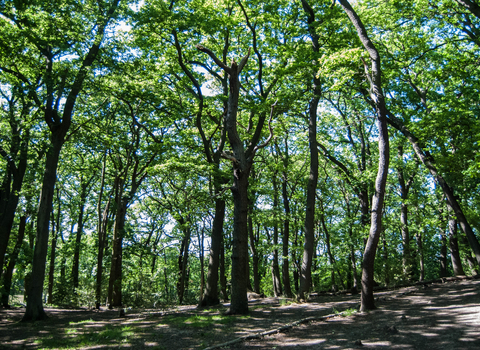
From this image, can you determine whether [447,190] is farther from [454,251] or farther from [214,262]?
[214,262]

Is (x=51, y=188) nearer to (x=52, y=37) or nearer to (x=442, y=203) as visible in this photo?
(x=52, y=37)

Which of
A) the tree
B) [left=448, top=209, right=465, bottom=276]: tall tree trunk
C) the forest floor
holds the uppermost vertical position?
the tree

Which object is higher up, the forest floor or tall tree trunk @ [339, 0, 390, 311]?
tall tree trunk @ [339, 0, 390, 311]

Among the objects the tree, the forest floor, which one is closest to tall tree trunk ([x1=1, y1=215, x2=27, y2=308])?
the tree

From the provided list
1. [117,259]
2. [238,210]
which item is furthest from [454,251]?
[117,259]

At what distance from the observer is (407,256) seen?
54.7ft

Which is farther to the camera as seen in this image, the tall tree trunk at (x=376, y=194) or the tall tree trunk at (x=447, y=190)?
the tall tree trunk at (x=447, y=190)

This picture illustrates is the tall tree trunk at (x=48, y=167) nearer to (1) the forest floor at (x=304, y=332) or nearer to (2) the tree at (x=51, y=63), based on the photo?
(2) the tree at (x=51, y=63)

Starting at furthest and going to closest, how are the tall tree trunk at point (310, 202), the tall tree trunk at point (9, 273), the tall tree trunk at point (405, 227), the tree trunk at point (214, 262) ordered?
the tall tree trunk at point (405, 227), the tall tree trunk at point (9, 273), the tree trunk at point (214, 262), the tall tree trunk at point (310, 202)

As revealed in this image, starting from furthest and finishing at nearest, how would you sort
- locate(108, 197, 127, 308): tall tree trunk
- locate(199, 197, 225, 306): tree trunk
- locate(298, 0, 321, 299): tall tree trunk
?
locate(108, 197, 127, 308): tall tree trunk → locate(199, 197, 225, 306): tree trunk → locate(298, 0, 321, 299): tall tree trunk

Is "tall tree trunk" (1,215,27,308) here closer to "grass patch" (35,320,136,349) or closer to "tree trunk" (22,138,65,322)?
"tree trunk" (22,138,65,322)

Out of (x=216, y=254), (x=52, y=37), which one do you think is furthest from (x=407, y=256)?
(x=52, y=37)

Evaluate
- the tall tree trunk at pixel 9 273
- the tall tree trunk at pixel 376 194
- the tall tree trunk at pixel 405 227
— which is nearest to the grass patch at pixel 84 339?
the tall tree trunk at pixel 376 194

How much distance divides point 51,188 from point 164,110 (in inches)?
233
